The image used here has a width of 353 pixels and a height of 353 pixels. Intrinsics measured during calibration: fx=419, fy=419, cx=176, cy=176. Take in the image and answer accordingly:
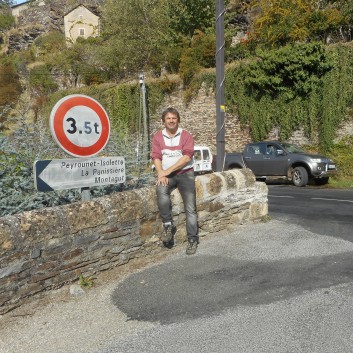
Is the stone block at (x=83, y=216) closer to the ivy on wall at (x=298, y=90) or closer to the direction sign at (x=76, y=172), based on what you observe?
the direction sign at (x=76, y=172)

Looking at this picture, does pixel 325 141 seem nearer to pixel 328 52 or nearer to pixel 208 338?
pixel 328 52

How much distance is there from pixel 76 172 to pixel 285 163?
45.4 feet

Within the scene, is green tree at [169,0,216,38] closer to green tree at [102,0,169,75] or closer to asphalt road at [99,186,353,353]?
green tree at [102,0,169,75]

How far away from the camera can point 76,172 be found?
4578 mm

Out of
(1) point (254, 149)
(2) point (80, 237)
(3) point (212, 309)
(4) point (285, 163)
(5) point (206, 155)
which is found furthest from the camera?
(5) point (206, 155)

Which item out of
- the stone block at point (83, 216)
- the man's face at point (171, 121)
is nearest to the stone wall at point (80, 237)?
the stone block at point (83, 216)

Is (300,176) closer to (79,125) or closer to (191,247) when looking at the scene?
(191,247)

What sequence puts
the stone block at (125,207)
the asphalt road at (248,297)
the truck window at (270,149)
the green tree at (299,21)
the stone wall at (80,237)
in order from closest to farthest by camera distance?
1. the asphalt road at (248,297)
2. the stone wall at (80,237)
3. the stone block at (125,207)
4. the truck window at (270,149)
5. the green tree at (299,21)

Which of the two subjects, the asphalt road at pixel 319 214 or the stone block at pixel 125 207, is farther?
the asphalt road at pixel 319 214

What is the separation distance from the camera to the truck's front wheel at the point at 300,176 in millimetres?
16375

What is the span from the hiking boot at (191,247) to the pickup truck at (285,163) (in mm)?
11907

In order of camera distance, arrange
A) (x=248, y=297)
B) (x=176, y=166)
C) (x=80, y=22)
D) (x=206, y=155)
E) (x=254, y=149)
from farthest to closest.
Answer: (x=80, y=22)
(x=206, y=155)
(x=254, y=149)
(x=176, y=166)
(x=248, y=297)

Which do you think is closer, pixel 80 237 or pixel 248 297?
pixel 248 297

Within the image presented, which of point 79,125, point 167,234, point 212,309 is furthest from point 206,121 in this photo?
point 212,309
